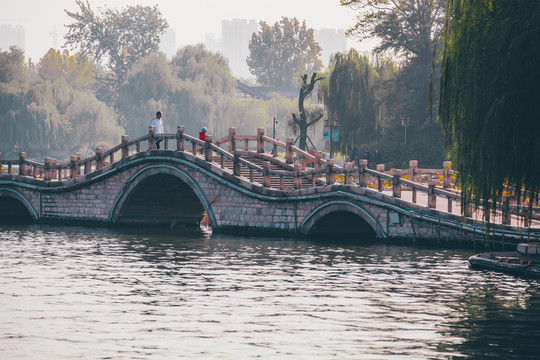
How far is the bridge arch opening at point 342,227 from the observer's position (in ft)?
106

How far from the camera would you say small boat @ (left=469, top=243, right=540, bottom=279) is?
21.8 m

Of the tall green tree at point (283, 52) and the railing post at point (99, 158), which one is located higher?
the tall green tree at point (283, 52)

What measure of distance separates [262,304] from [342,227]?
13682mm

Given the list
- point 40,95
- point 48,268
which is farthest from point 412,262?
point 40,95

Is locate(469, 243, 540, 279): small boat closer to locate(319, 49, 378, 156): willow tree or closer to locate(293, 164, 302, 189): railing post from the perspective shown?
locate(293, 164, 302, 189): railing post

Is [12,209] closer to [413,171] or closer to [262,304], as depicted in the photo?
[413,171]

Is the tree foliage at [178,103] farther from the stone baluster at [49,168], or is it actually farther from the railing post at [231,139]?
the railing post at [231,139]

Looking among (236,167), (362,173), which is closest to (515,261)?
(362,173)

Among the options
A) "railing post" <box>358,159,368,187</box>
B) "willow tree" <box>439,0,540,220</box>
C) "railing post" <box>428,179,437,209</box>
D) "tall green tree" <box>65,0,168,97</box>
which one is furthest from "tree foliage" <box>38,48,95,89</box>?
"willow tree" <box>439,0,540,220</box>

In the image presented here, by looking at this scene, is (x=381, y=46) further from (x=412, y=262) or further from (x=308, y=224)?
(x=412, y=262)

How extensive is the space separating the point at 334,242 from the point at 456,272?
26.4 ft

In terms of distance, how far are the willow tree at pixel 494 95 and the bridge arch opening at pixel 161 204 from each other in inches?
701

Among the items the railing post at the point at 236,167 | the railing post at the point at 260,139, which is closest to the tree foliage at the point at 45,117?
the railing post at the point at 260,139

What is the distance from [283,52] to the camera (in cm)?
12688
